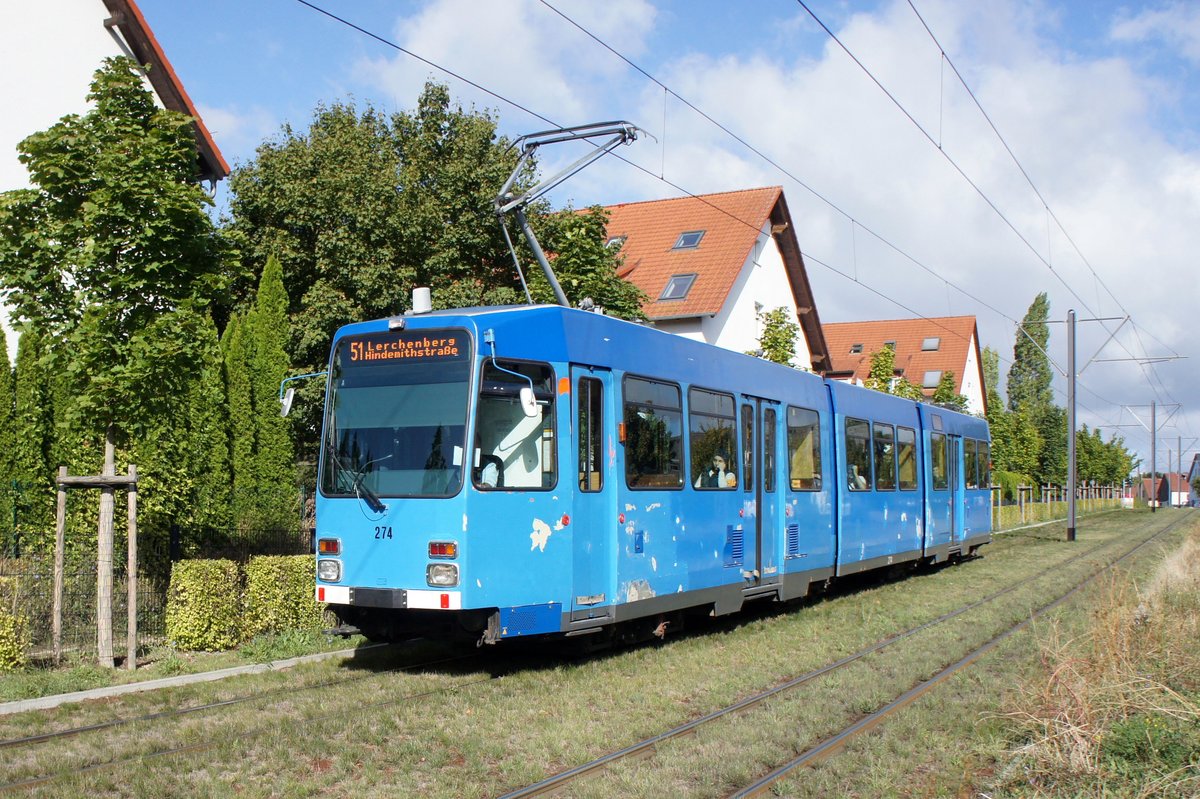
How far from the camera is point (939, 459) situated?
73.3 ft

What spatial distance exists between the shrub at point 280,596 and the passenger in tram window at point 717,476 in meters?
4.54

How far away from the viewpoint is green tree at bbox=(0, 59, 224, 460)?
10422 mm

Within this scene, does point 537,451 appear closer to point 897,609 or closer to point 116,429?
point 116,429

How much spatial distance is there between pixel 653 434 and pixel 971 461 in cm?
1576

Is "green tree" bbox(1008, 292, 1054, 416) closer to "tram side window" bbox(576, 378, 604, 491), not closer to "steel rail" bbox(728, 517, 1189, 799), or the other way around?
"steel rail" bbox(728, 517, 1189, 799)

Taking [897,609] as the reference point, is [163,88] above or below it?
above

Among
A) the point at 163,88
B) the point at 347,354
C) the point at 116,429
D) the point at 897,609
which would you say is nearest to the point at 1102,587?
the point at 897,609

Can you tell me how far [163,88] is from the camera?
22.2 metres

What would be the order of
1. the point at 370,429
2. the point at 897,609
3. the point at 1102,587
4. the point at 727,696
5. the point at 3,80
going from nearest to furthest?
the point at 727,696, the point at 370,429, the point at 897,609, the point at 1102,587, the point at 3,80

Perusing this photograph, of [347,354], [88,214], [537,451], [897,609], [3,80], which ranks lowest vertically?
[897,609]

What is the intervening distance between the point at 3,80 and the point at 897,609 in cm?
1735

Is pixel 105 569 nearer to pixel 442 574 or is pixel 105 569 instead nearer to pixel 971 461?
pixel 442 574

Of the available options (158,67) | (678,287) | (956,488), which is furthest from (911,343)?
(158,67)

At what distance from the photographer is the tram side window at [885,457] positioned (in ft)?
60.7
